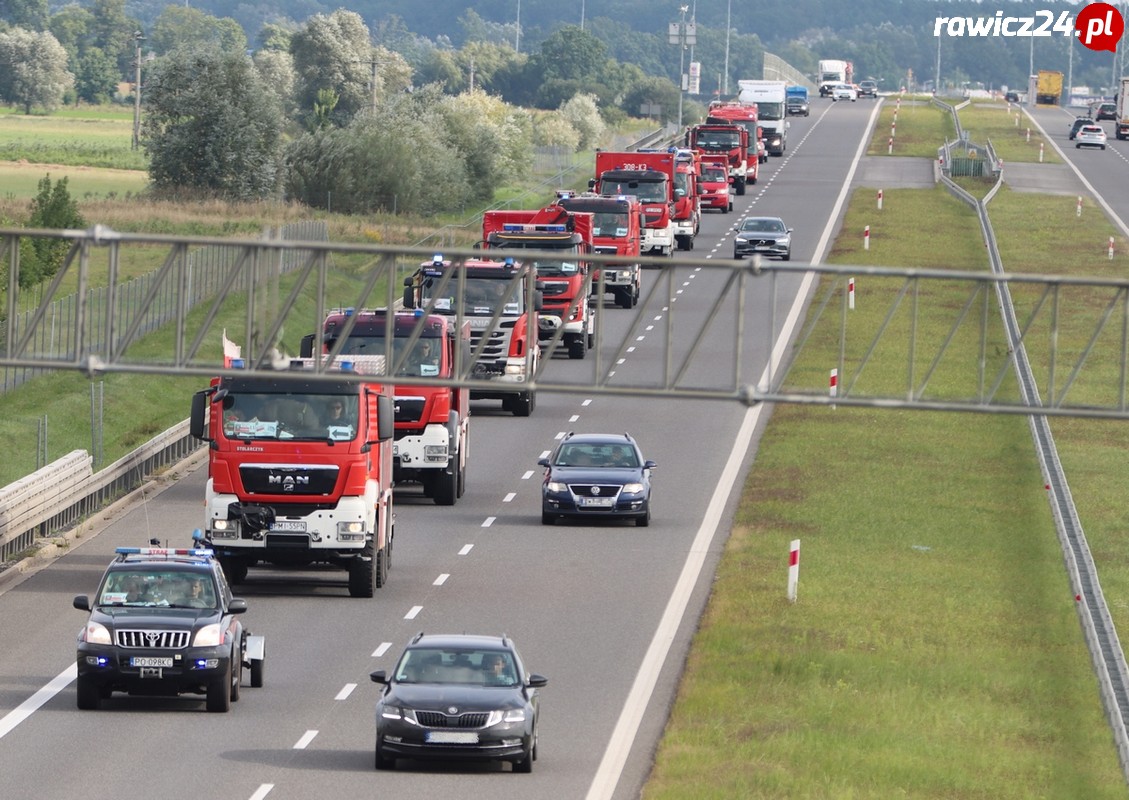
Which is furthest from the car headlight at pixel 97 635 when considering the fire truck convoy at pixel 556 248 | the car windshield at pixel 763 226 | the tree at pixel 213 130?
the tree at pixel 213 130

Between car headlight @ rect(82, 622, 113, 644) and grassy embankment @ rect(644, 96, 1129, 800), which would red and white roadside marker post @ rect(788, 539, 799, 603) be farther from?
car headlight @ rect(82, 622, 113, 644)

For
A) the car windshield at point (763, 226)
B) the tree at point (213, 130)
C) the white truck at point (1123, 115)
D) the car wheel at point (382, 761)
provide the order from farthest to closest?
the white truck at point (1123, 115) < the tree at point (213, 130) < the car windshield at point (763, 226) < the car wheel at point (382, 761)

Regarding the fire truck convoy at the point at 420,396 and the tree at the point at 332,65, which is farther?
the tree at the point at 332,65

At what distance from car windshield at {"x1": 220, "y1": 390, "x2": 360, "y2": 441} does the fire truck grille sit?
6978 millimetres

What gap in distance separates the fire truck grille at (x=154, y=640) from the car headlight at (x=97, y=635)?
0.12 m

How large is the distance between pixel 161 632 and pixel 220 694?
112 cm

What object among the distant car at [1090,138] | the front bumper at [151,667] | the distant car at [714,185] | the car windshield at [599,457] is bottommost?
the front bumper at [151,667]

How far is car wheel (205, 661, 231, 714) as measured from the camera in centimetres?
2511

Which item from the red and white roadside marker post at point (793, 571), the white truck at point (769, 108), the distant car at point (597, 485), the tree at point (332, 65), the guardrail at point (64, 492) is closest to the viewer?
the red and white roadside marker post at point (793, 571)

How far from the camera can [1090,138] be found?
13550 centimetres

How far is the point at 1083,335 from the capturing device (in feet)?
216

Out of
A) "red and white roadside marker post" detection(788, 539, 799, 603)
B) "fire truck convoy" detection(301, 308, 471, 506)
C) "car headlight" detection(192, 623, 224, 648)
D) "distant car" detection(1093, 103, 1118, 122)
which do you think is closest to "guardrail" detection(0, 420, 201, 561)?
"fire truck convoy" detection(301, 308, 471, 506)

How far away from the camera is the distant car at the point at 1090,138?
135375mm

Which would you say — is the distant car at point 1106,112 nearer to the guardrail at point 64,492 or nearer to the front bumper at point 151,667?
the guardrail at point 64,492
